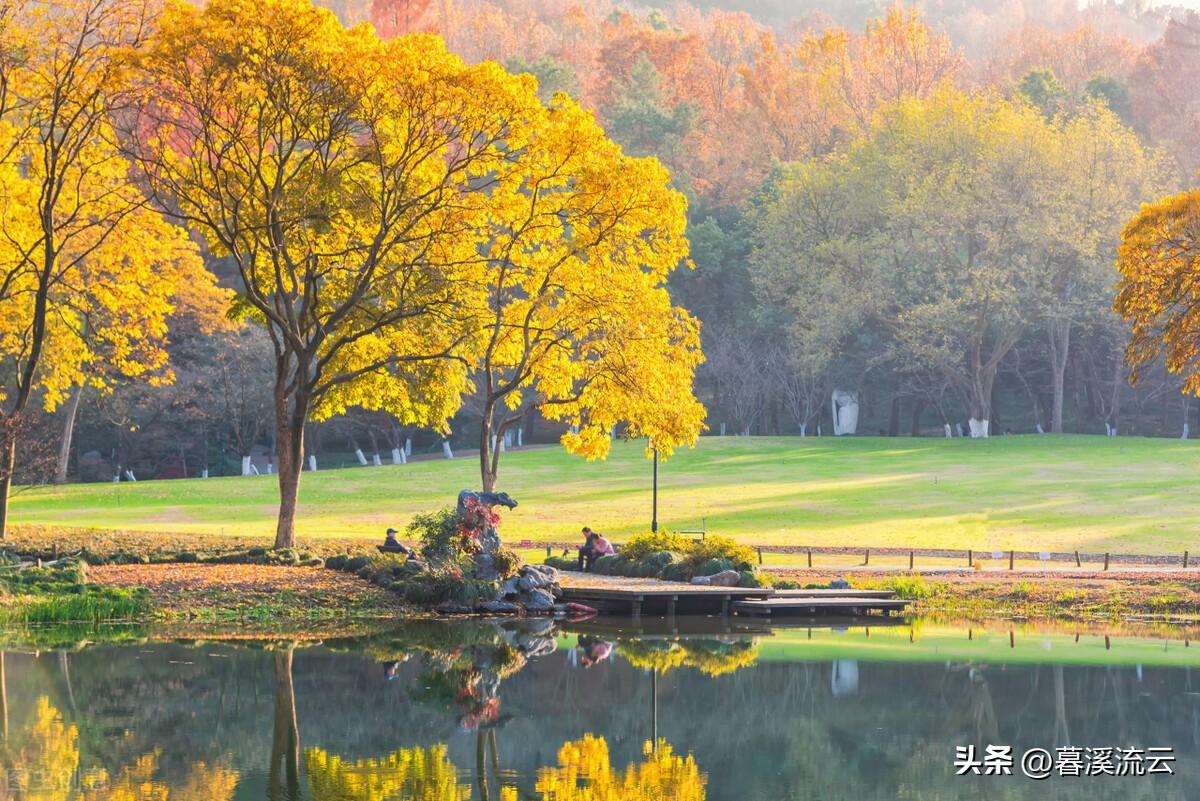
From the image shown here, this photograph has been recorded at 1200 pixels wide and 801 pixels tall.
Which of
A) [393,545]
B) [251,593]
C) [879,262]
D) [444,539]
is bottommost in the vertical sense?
[251,593]

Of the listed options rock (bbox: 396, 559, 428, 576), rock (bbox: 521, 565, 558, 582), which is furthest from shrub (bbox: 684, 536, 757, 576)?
rock (bbox: 396, 559, 428, 576)

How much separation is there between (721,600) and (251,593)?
400 inches

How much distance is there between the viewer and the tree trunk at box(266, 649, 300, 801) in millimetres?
16109

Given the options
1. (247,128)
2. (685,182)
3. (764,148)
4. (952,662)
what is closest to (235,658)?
(952,662)

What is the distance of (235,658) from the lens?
25.1 m

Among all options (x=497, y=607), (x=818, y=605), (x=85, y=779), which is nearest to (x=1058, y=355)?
(x=818, y=605)

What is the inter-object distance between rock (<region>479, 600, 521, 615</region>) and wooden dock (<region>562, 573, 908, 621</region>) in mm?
1641

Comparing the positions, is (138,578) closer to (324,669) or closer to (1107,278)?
(324,669)

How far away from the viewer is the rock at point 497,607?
107ft

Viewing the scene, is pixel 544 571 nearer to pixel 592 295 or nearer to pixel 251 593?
pixel 251 593

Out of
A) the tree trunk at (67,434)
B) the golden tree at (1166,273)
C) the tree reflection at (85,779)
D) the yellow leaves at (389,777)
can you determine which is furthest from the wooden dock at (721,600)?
the tree trunk at (67,434)

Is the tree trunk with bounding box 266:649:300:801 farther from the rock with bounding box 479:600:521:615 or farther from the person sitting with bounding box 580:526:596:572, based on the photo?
the person sitting with bounding box 580:526:596:572

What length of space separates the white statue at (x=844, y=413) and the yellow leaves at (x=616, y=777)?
81485mm

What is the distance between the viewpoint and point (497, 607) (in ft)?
107
